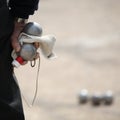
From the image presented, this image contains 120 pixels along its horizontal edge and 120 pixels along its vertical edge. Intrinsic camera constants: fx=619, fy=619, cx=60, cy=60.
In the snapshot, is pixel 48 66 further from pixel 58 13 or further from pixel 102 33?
pixel 58 13

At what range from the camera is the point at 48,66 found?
22.5 ft

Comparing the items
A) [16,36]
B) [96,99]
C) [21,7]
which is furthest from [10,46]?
[96,99]

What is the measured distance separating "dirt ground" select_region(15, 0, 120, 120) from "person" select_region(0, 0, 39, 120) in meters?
2.55

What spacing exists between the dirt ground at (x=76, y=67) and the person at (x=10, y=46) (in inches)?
100

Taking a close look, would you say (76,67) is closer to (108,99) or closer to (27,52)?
(108,99)

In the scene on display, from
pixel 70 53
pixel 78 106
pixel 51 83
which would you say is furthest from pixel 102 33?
pixel 78 106

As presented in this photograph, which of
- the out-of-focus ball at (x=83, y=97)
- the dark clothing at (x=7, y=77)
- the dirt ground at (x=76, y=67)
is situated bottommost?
the dirt ground at (x=76, y=67)

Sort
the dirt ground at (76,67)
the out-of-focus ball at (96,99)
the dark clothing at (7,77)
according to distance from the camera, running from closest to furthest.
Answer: the dark clothing at (7,77) < the dirt ground at (76,67) < the out-of-focus ball at (96,99)

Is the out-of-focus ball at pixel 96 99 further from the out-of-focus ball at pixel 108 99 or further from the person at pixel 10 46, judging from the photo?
the person at pixel 10 46

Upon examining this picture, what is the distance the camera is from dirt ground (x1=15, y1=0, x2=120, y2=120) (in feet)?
18.4

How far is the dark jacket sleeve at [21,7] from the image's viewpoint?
2771 mm

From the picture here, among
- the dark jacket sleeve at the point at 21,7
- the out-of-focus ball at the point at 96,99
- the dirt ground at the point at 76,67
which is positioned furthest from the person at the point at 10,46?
the out-of-focus ball at the point at 96,99

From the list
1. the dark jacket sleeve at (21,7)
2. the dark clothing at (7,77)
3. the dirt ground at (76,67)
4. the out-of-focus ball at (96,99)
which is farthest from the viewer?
the out-of-focus ball at (96,99)

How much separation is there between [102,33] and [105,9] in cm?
176
